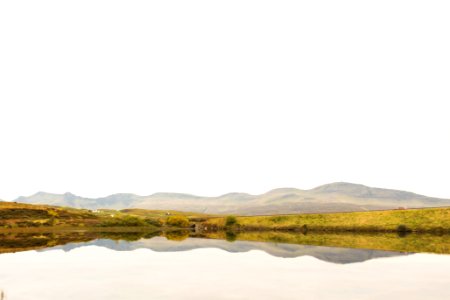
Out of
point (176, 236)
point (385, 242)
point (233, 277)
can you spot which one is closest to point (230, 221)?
point (176, 236)

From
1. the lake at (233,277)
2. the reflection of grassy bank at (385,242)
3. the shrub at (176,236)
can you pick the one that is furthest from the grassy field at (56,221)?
the lake at (233,277)

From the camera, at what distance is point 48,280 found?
125ft

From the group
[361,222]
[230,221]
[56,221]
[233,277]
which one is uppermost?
[361,222]

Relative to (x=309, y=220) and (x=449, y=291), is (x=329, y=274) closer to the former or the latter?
(x=449, y=291)

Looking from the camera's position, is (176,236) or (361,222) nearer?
(176,236)

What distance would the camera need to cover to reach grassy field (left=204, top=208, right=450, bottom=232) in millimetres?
111875

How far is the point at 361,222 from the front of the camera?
124 meters

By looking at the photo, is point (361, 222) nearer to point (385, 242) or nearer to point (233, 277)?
point (385, 242)

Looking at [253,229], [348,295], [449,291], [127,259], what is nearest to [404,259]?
[449,291]

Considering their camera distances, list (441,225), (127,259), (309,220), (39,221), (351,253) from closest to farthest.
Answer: (127,259) → (351,253) → (441,225) → (309,220) → (39,221)

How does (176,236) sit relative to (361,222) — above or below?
below

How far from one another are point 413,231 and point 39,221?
130 meters

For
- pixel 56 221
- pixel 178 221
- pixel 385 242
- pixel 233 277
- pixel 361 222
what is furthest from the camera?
pixel 56 221

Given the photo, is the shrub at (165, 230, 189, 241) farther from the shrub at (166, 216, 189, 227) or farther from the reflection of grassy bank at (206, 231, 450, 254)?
the shrub at (166, 216, 189, 227)
